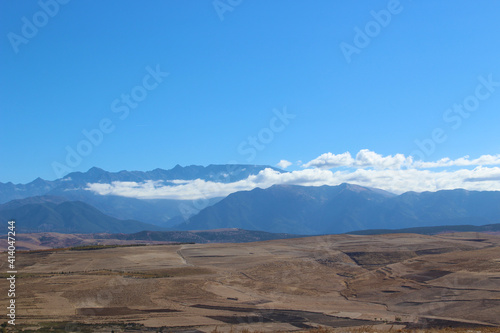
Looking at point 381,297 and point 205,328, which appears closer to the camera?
point 205,328

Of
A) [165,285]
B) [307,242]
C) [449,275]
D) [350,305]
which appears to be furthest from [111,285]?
[307,242]

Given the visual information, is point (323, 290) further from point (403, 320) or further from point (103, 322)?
point (103, 322)

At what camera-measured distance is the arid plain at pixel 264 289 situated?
40969 mm

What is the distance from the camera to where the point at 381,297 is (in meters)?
56.9

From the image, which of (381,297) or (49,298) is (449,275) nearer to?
(381,297)

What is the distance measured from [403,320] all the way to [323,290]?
2191cm

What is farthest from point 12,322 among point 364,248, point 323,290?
point 364,248

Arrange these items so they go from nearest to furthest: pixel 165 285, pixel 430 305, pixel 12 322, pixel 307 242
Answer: pixel 12 322 → pixel 430 305 → pixel 165 285 → pixel 307 242

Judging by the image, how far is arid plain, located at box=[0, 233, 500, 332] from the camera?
1613 inches

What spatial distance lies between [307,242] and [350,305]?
68554 millimetres

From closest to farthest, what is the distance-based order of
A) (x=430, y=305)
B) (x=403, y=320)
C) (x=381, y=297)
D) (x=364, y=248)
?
(x=403, y=320) < (x=430, y=305) < (x=381, y=297) < (x=364, y=248)

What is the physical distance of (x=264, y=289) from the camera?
6334cm

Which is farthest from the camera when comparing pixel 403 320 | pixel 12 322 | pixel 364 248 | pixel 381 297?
pixel 364 248

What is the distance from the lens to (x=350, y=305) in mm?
52562
